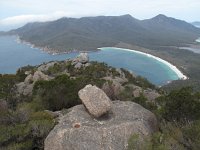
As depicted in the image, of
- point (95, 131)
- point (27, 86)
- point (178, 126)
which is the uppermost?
point (95, 131)

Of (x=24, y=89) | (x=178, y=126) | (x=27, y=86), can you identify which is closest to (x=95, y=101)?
(x=178, y=126)

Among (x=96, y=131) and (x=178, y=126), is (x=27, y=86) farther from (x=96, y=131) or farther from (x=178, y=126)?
(x=96, y=131)

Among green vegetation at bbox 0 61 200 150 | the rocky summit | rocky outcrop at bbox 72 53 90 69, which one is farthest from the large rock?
rocky outcrop at bbox 72 53 90 69

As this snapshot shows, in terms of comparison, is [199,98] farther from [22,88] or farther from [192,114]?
[22,88]

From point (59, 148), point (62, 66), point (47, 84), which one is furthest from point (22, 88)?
point (59, 148)

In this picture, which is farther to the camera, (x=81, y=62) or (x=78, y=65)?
(x=81, y=62)

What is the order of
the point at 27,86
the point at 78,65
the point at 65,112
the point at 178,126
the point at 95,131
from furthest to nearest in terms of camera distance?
the point at 78,65
the point at 27,86
the point at 65,112
the point at 178,126
the point at 95,131

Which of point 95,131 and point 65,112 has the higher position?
point 95,131
